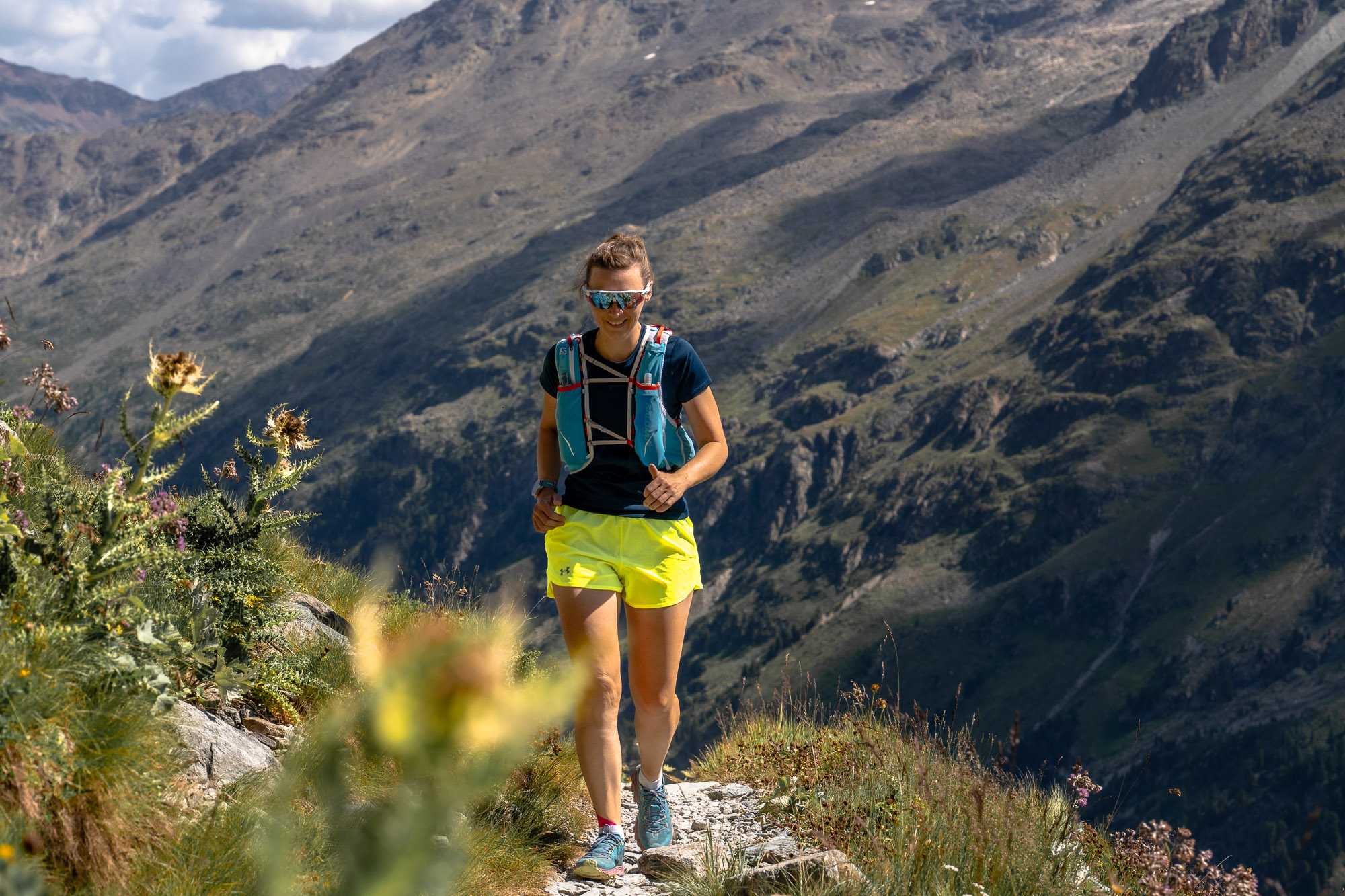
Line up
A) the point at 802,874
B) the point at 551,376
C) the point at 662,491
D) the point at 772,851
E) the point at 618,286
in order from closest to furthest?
the point at 802,874
the point at 662,491
the point at 618,286
the point at 772,851
the point at 551,376

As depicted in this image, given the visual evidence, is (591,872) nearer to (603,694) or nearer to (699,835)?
(603,694)

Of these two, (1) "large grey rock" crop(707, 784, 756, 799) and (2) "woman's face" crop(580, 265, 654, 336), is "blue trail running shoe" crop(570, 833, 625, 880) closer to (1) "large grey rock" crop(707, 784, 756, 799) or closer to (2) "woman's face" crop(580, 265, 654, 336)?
(1) "large grey rock" crop(707, 784, 756, 799)

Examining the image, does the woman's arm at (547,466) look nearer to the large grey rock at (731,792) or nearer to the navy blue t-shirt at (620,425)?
the navy blue t-shirt at (620,425)

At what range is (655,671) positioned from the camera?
5809 millimetres

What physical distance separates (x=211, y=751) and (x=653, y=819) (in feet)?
7.23

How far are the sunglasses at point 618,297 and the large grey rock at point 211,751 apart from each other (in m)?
2.30

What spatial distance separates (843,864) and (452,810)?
4.02 metres

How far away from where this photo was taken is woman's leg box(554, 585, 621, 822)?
17.9ft

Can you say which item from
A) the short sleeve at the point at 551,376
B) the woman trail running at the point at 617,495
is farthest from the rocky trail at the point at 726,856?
the short sleeve at the point at 551,376

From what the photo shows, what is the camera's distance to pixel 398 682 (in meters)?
1.09

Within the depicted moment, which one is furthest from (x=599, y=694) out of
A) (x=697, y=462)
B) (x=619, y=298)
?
(x=619, y=298)

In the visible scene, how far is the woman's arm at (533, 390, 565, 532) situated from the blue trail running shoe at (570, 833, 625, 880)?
1.47 metres

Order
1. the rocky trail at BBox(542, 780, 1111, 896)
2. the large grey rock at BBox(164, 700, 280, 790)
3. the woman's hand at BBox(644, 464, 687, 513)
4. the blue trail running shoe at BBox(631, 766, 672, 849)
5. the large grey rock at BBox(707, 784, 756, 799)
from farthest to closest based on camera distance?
the large grey rock at BBox(707, 784, 756, 799) < the blue trail running shoe at BBox(631, 766, 672, 849) < the woman's hand at BBox(644, 464, 687, 513) < the rocky trail at BBox(542, 780, 1111, 896) < the large grey rock at BBox(164, 700, 280, 790)

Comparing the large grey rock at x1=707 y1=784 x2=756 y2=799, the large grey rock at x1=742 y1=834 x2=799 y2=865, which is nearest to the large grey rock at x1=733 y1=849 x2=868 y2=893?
the large grey rock at x1=742 y1=834 x2=799 y2=865
